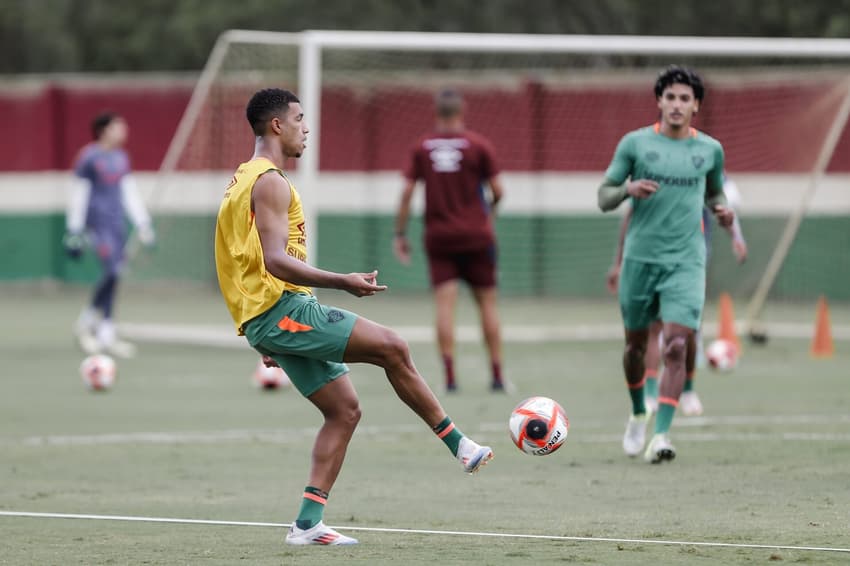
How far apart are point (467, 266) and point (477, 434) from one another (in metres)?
3.28

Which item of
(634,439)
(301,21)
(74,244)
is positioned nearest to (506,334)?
(74,244)

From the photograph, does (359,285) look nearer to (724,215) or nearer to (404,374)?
(404,374)

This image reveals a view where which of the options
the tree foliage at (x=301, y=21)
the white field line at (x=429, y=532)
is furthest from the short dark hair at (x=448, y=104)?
the tree foliage at (x=301, y=21)

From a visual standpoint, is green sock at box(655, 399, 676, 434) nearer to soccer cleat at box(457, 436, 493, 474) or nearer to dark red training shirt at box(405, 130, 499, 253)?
soccer cleat at box(457, 436, 493, 474)

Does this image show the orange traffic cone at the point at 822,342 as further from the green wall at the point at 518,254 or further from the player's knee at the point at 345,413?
the player's knee at the point at 345,413

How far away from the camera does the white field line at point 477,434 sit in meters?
11.2

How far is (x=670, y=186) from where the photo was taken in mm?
10141

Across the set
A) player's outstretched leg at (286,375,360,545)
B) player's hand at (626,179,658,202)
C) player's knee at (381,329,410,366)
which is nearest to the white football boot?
player's hand at (626,179,658,202)

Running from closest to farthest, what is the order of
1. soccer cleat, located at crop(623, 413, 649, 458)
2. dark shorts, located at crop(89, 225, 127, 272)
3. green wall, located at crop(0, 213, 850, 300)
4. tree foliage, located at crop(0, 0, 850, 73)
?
soccer cleat, located at crop(623, 413, 649, 458) < dark shorts, located at crop(89, 225, 127, 272) < green wall, located at crop(0, 213, 850, 300) < tree foliage, located at crop(0, 0, 850, 73)

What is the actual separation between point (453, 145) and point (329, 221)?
45.2ft

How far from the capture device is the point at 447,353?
46.9 feet

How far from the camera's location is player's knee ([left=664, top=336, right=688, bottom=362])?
32.7 ft

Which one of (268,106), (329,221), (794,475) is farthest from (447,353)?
(329,221)

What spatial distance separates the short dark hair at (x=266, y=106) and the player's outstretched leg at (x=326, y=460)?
120 centimetres
